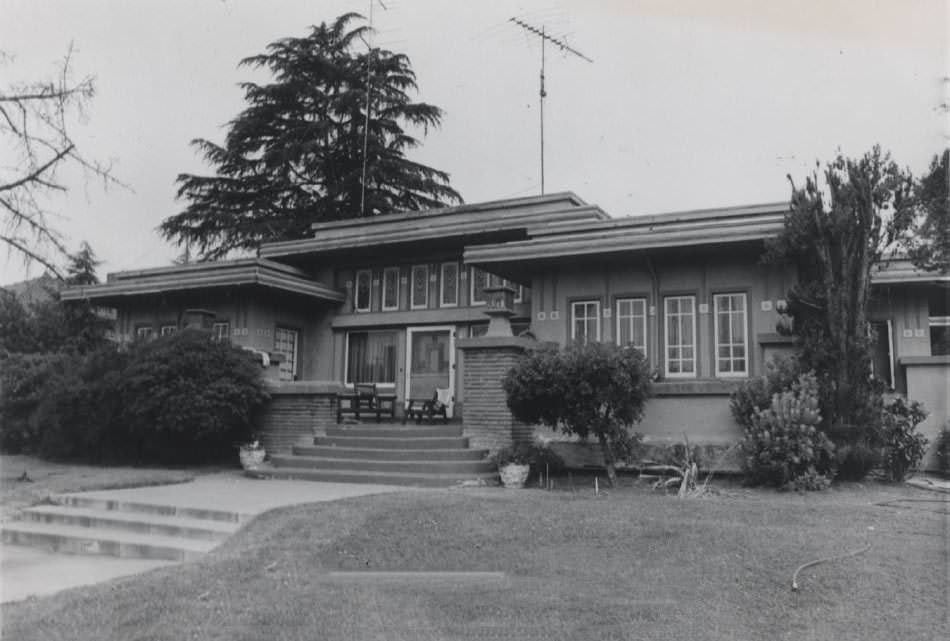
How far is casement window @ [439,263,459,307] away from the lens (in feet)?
61.5

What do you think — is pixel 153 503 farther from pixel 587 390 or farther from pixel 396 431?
pixel 587 390

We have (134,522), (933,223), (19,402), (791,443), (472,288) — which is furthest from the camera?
(472,288)

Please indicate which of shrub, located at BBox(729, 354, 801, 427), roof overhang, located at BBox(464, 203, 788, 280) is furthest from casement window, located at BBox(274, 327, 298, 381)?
shrub, located at BBox(729, 354, 801, 427)

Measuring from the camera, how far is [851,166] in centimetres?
1230

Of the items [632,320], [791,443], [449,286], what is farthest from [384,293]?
[791,443]

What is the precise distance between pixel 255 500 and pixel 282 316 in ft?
29.6

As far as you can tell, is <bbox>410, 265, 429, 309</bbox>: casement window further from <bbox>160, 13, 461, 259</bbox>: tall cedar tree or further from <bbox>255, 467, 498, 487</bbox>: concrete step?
<bbox>160, 13, 461, 259</bbox>: tall cedar tree

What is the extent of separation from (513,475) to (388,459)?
249 cm

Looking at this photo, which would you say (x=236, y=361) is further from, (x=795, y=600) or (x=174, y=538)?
(x=795, y=600)

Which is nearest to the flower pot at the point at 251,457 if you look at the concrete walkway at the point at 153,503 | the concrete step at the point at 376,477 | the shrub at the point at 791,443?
the concrete walkway at the point at 153,503

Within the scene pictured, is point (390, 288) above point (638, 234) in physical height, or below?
below

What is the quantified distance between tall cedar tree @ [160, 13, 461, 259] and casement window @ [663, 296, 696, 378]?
56.4 feet

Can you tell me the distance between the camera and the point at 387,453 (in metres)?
13.8

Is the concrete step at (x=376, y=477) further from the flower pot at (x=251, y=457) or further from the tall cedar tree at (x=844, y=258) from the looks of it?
the tall cedar tree at (x=844, y=258)
